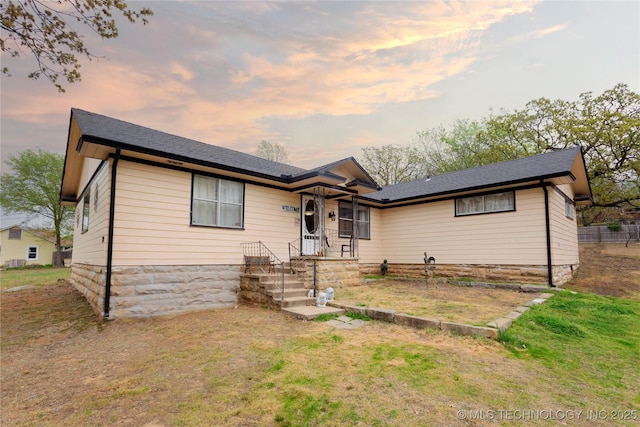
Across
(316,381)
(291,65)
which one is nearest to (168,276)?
(316,381)

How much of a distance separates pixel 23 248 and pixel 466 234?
38.6m

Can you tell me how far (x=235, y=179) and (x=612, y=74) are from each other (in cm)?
1982

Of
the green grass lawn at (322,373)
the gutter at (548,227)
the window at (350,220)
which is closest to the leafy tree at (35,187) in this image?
the window at (350,220)

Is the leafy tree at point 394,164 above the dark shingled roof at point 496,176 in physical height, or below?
above

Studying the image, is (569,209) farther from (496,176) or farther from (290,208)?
(290,208)

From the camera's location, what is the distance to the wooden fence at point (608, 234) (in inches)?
730

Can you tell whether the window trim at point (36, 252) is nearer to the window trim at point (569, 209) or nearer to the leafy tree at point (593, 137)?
the leafy tree at point (593, 137)

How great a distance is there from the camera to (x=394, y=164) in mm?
27312

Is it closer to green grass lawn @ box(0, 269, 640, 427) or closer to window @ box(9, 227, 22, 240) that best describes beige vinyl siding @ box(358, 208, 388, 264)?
green grass lawn @ box(0, 269, 640, 427)

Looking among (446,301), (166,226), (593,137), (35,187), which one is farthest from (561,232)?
(35,187)

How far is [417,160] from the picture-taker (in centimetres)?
2727

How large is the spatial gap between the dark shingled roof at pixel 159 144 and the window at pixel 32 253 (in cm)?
3161

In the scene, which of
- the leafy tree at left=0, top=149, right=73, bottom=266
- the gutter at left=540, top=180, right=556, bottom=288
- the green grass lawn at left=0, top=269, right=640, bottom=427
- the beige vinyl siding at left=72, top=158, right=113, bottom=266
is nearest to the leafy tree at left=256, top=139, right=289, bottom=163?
the leafy tree at left=0, top=149, right=73, bottom=266

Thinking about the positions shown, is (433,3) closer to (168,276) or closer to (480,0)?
(480,0)
